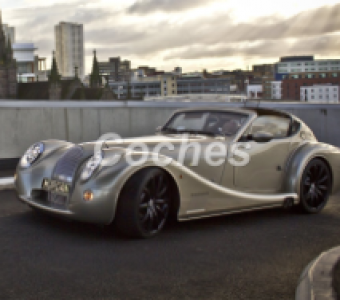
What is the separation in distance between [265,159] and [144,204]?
1.99m

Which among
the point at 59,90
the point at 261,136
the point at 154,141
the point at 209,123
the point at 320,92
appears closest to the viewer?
the point at 154,141

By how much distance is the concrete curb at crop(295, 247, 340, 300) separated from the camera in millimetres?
3624

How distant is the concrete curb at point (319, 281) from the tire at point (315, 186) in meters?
2.51

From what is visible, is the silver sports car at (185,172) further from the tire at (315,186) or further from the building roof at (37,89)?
the building roof at (37,89)

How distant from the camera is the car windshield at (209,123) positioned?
6.72 metres

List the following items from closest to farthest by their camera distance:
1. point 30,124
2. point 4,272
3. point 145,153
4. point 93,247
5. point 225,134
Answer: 1. point 4,272
2. point 93,247
3. point 145,153
4. point 225,134
5. point 30,124

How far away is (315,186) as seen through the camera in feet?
23.7

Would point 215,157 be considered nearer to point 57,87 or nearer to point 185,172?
point 185,172

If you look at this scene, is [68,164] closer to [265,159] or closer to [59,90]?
[265,159]

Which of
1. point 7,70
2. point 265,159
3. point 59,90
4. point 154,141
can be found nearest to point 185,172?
point 154,141

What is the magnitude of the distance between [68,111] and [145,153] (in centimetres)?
631

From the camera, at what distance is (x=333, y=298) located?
3.51 m

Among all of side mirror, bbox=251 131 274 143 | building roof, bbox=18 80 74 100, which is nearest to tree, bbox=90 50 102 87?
building roof, bbox=18 80 74 100

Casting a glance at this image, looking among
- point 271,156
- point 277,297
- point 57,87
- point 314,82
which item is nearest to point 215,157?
point 271,156
